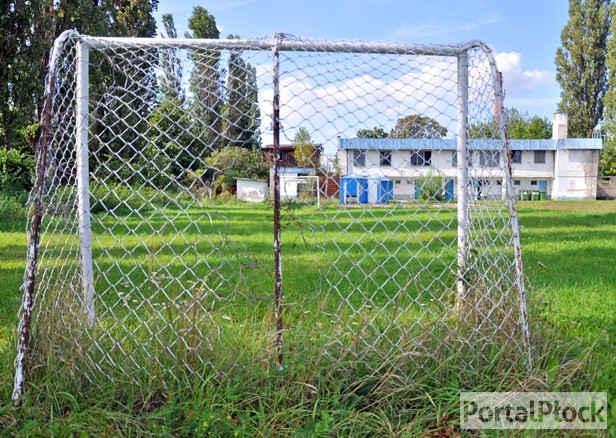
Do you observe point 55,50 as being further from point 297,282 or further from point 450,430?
point 297,282

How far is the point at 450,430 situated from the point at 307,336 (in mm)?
738

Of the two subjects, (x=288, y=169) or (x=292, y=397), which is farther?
(x=288, y=169)

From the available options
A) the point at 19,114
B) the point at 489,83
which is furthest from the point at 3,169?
the point at 489,83

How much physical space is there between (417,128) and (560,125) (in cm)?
3284

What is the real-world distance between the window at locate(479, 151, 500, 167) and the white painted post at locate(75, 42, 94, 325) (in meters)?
2.13

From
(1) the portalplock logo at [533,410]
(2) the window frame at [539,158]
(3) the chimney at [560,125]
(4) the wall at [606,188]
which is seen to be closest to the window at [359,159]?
(1) the portalplock logo at [533,410]

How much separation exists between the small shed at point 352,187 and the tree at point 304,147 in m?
0.25

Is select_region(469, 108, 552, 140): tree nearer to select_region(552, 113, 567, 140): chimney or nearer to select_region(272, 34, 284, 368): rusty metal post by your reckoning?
select_region(552, 113, 567, 140): chimney

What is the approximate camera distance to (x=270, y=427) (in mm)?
2279

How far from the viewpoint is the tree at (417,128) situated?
9.77 feet

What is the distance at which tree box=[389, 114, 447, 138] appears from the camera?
2.98 m

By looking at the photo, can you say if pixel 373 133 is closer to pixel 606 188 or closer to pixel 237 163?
pixel 237 163

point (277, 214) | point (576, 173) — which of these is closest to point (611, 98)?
point (576, 173)

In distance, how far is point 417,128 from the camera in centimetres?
299
